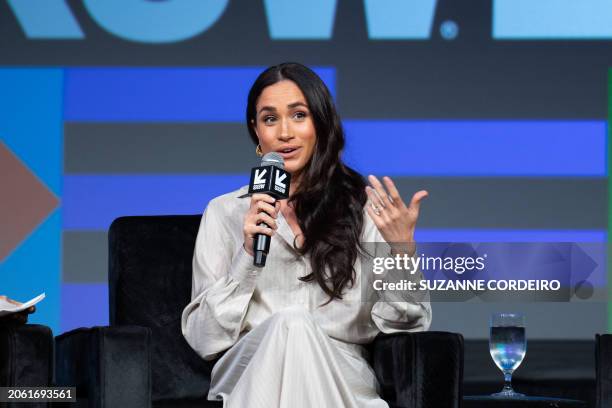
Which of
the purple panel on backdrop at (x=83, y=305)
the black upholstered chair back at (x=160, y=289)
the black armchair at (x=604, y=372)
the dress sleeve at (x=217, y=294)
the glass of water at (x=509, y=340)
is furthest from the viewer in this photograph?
the purple panel on backdrop at (x=83, y=305)

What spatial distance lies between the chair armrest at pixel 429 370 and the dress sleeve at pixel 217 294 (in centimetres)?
44

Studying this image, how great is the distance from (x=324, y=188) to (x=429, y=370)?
0.73 meters

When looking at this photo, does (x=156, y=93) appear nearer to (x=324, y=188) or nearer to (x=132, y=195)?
(x=132, y=195)

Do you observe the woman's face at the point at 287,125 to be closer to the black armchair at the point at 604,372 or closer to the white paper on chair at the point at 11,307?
the white paper on chair at the point at 11,307

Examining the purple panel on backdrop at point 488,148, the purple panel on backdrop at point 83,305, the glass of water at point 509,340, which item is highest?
the purple panel on backdrop at point 488,148

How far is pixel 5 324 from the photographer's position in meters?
2.74

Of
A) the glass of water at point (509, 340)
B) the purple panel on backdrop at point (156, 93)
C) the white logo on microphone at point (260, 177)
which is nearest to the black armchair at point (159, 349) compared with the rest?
the glass of water at point (509, 340)

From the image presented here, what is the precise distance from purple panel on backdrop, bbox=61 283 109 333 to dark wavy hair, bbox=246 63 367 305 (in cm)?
157

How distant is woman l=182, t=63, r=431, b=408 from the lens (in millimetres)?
2584

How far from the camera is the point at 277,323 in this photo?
8.55 feet

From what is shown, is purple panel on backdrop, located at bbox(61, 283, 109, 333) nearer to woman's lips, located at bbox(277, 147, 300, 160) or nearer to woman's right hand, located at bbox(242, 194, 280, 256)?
woman's lips, located at bbox(277, 147, 300, 160)

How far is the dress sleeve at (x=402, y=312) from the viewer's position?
9.61 ft

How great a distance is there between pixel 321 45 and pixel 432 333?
2.14 m

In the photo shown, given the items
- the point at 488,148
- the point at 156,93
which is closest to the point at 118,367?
the point at 156,93
